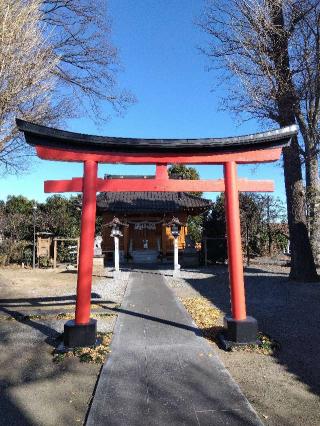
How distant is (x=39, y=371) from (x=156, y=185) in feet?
10.9

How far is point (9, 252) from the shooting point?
63.1 feet

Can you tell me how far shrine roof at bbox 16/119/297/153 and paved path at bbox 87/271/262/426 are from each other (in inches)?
124

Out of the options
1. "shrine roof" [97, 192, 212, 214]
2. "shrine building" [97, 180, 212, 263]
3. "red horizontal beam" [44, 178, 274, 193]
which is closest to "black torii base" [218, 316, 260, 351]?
"red horizontal beam" [44, 178, 274, 193]

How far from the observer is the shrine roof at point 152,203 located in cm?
2141

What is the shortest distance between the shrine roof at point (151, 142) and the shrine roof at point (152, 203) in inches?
608

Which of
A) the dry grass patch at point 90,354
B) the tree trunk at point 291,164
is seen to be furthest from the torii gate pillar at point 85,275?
the tree trunk at point 291,164

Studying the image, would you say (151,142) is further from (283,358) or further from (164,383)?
(283,358)

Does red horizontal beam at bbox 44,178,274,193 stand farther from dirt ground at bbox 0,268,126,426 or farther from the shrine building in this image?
the shrine building

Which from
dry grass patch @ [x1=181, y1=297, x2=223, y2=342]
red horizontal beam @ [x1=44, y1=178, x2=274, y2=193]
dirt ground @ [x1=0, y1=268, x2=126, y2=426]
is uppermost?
red horizontal beam @ [x1=44, y1=178, x2=274, y2=193]

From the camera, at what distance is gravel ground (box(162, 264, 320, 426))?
11.5 ft

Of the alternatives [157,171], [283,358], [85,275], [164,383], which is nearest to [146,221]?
[157,171]

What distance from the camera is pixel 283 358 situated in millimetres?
4980

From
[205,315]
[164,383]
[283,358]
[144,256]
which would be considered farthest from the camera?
[144,256]

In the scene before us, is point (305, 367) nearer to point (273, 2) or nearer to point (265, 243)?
point (273, 2)
